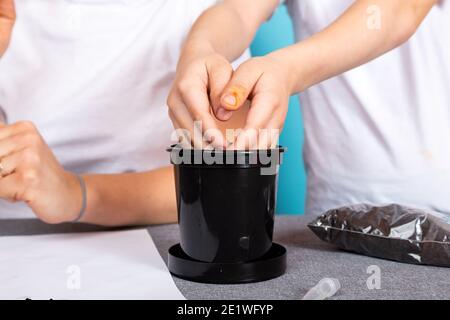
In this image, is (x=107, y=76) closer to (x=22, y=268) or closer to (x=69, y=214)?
(x=69, y=214)

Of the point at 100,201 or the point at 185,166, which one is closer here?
the point at 185,166

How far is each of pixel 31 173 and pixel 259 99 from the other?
39 centimetres

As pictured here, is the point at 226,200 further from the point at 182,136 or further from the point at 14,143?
the point at 14,143

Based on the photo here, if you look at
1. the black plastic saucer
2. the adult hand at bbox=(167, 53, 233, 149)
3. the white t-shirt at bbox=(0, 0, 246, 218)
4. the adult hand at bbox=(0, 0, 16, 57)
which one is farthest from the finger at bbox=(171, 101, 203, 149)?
the white t-shirt at bbox=(0, 0, 246, 218)

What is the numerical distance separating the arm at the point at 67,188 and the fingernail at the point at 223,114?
13.1 inches

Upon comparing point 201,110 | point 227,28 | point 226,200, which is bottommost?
point 226,200

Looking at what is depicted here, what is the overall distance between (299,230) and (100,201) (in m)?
0.35

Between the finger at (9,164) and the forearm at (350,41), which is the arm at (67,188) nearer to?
the finger at (9,164)

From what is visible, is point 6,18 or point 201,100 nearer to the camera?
point 201,100

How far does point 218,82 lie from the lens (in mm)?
775

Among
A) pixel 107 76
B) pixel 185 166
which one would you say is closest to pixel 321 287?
pixel 185 166

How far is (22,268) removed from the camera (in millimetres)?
833

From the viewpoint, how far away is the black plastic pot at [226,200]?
28.3 inches

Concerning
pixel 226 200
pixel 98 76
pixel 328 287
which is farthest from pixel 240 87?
pixel 98 76
